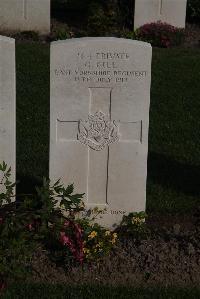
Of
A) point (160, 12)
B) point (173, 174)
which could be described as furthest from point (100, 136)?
point (160, 12)

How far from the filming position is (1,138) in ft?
20.7

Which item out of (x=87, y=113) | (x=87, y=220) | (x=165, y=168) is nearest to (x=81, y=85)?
(x=87, y=113)

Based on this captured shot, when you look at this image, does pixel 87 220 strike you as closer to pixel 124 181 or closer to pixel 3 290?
pixel 124 181

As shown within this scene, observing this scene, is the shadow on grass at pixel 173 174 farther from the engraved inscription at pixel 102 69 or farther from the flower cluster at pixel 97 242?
the engraved inscription at pixel 102 69

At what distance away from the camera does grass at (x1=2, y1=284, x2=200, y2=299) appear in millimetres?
5695

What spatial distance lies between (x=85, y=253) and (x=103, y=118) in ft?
4.05

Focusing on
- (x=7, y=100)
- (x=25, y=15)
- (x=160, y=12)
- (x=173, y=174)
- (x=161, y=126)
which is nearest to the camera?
(x=7, y=100)

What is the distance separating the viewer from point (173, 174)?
8.28 meters

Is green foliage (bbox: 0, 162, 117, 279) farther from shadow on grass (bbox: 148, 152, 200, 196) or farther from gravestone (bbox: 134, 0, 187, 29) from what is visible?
gravestone (bbox: 134, 0, 187, 29)

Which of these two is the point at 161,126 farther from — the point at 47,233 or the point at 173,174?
the point at 47,233

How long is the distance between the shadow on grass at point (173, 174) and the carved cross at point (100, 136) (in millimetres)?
1451

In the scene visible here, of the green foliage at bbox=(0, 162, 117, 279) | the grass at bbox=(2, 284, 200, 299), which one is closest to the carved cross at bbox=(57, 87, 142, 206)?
the green foliage at bbox=(0, 162, 117, 279)

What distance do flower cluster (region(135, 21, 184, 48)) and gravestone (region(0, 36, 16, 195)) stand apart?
29.2ft

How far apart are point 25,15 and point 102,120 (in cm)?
944
